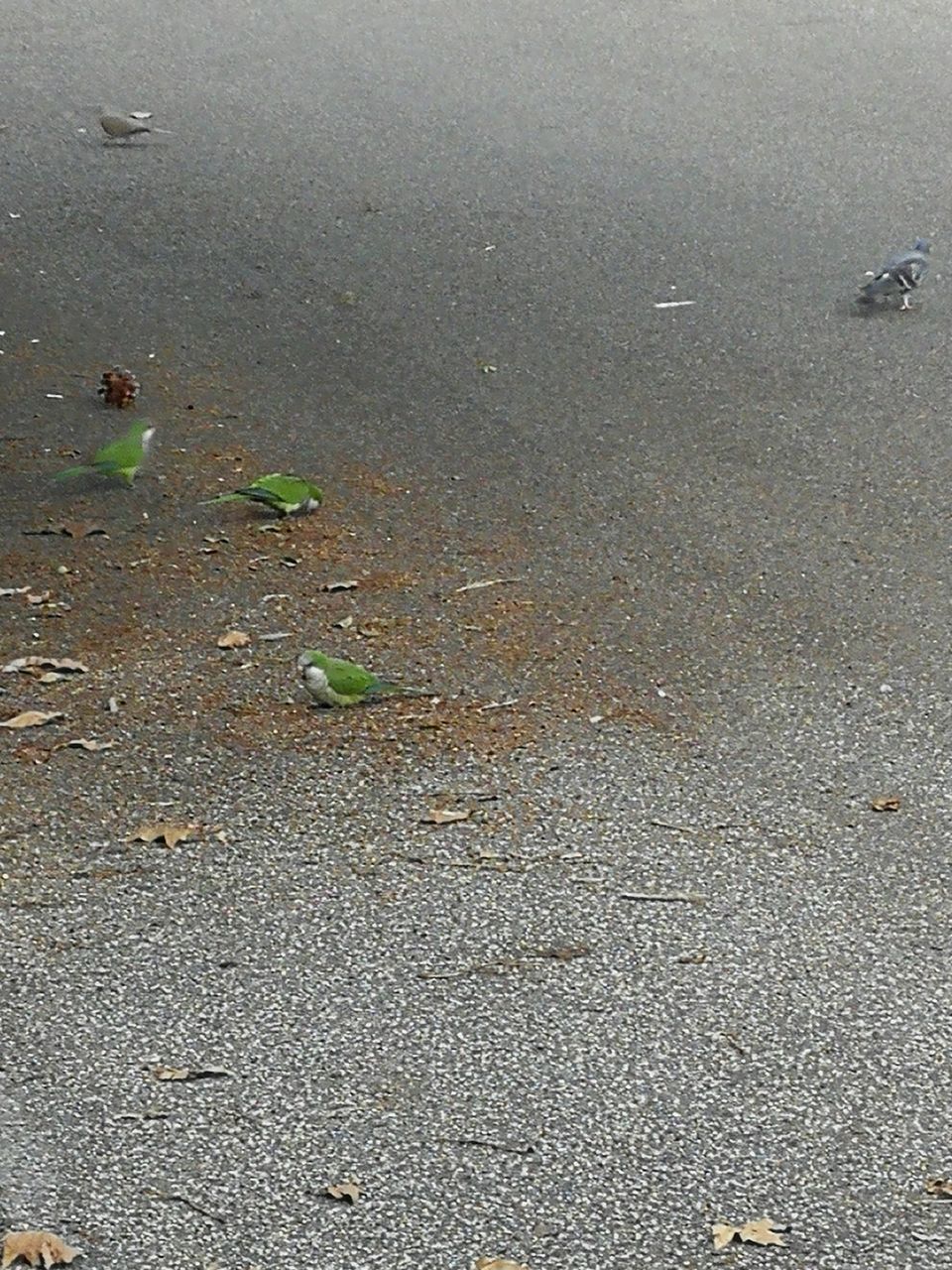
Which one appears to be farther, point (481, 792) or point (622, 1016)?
point (481, 792)

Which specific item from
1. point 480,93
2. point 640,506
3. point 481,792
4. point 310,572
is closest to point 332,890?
point 481,792

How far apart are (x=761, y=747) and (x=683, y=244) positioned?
476cm

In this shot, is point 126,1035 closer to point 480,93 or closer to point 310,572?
point 310,572

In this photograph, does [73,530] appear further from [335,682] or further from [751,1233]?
[751,1233]

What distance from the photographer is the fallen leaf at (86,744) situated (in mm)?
4986

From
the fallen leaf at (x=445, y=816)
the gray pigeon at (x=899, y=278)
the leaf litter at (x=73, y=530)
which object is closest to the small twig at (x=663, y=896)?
the fallen leaf at (x=445, y=816)

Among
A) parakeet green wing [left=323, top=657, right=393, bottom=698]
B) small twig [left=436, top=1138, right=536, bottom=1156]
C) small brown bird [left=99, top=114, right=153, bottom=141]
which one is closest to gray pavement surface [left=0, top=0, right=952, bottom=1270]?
small twig [left=436, top=1138, right=536, bottom=1156]

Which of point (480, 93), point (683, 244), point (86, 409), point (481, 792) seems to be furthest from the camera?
point (480, 93)

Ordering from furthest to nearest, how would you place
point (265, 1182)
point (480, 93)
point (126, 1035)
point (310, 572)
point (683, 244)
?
point (480, 93) → point (683, 244) → point (310, 572) → point (126, 1035) → point (265, 1182)

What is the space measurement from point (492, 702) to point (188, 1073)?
174 centimetres

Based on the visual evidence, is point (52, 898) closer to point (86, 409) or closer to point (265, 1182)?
point (265, 1182)

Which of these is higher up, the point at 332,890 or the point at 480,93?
the point at 480,93

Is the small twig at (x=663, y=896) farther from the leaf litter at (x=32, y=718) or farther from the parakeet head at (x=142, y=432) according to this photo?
→ the parakeet head at (x=142, y=432)

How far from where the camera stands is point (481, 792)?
467 centimetres
